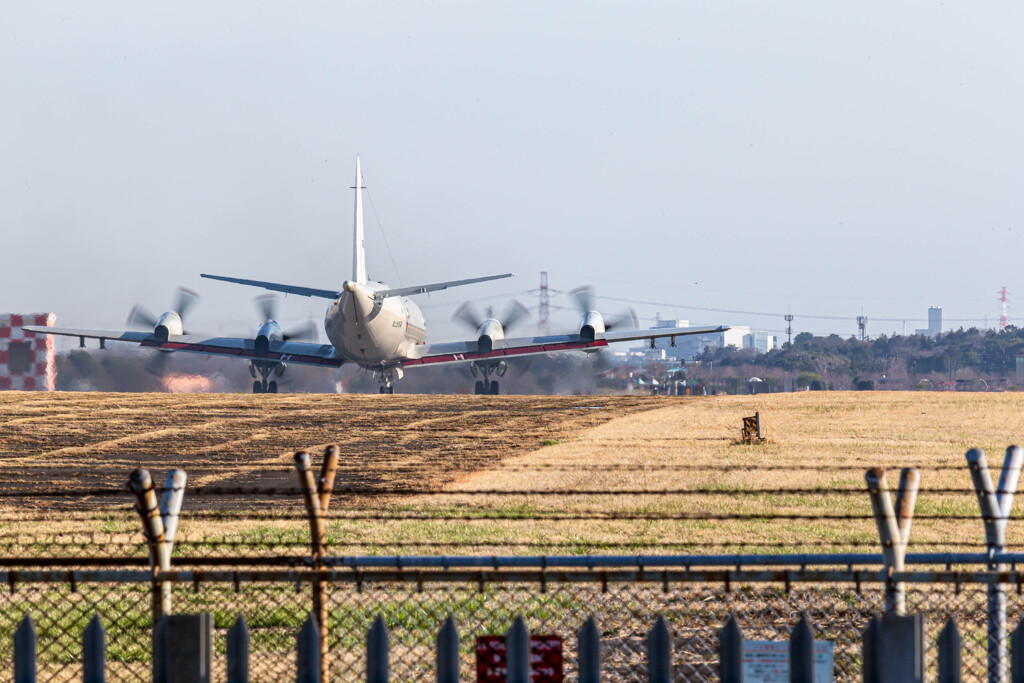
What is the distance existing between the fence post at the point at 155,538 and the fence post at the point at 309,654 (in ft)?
2.25

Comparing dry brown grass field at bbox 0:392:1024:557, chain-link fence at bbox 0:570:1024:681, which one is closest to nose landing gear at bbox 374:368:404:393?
dry brown grass field at bbox 0:392:1024:557

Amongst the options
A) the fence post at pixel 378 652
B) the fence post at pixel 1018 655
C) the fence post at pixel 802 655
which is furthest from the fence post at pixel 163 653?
the fence post at pixel 1018 655

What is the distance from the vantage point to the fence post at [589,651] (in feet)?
13.5

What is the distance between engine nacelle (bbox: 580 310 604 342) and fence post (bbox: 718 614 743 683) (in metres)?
46.3

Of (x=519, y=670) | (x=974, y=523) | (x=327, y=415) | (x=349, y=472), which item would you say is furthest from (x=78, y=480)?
(x=327, y=415)

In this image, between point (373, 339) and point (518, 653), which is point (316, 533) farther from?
point (373, 339)

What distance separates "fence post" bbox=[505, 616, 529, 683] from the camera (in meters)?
4.15

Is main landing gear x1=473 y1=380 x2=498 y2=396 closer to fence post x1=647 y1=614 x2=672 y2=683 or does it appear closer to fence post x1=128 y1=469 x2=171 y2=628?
fence post x1=128 y1=469 x2=171 y2=628

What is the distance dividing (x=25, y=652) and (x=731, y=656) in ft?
8.78

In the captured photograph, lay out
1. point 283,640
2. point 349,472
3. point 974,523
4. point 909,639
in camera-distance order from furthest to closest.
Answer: point 349,472 < point 974,523 < point 283,640 < point 909,639

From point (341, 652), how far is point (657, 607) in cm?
218

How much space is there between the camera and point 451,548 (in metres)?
9.39

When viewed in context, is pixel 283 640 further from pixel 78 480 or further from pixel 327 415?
pixel 327 415

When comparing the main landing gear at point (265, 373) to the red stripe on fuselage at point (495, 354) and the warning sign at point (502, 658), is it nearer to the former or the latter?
the red stripe on fuselage at point (495, 354)
